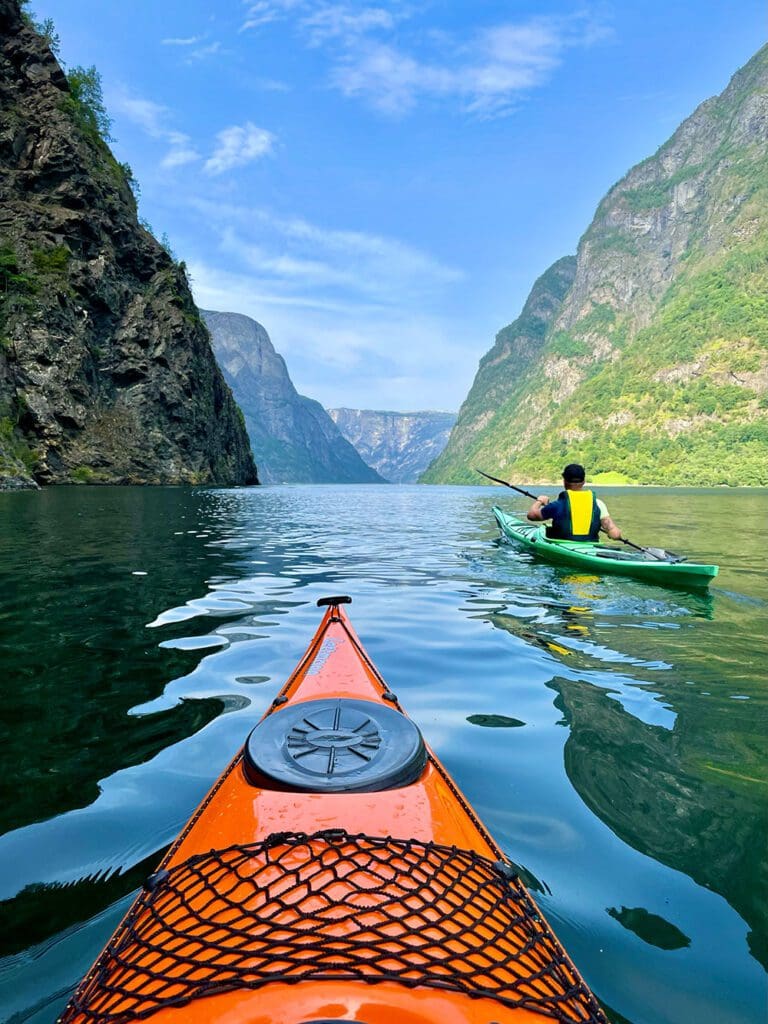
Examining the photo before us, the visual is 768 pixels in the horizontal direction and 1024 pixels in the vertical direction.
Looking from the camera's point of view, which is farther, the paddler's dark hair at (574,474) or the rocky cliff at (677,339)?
the rocky cliff at (677,339)

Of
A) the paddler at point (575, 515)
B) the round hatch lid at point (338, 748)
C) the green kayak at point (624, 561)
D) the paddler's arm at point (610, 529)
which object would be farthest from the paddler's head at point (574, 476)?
the round hatch lid at point (338, 748)

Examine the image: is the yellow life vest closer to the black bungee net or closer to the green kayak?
the green kayak

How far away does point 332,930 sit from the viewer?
1.32m

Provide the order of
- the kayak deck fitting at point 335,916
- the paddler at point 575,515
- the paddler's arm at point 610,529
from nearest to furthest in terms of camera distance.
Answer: the kayak deck fitting at point 335,916 < the paddler's arm at point 610,529 < the paddler at point 575,515

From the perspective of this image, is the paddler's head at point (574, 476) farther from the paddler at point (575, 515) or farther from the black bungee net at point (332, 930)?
the black bungee net at point (332, 930)

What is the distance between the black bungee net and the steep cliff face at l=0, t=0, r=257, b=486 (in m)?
28.8

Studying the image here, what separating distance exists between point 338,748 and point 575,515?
781cm

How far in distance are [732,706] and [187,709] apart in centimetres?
368

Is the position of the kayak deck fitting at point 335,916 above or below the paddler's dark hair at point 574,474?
below

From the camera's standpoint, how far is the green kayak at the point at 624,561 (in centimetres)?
736

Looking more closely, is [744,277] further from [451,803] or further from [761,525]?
[451,803]

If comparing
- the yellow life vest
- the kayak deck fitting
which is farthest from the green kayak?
the kayak deck fitting

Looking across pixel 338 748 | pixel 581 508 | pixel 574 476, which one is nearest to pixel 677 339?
pixel 581 508

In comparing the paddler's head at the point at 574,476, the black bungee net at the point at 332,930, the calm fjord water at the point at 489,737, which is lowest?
the calm fjord water at the point at 489,737
